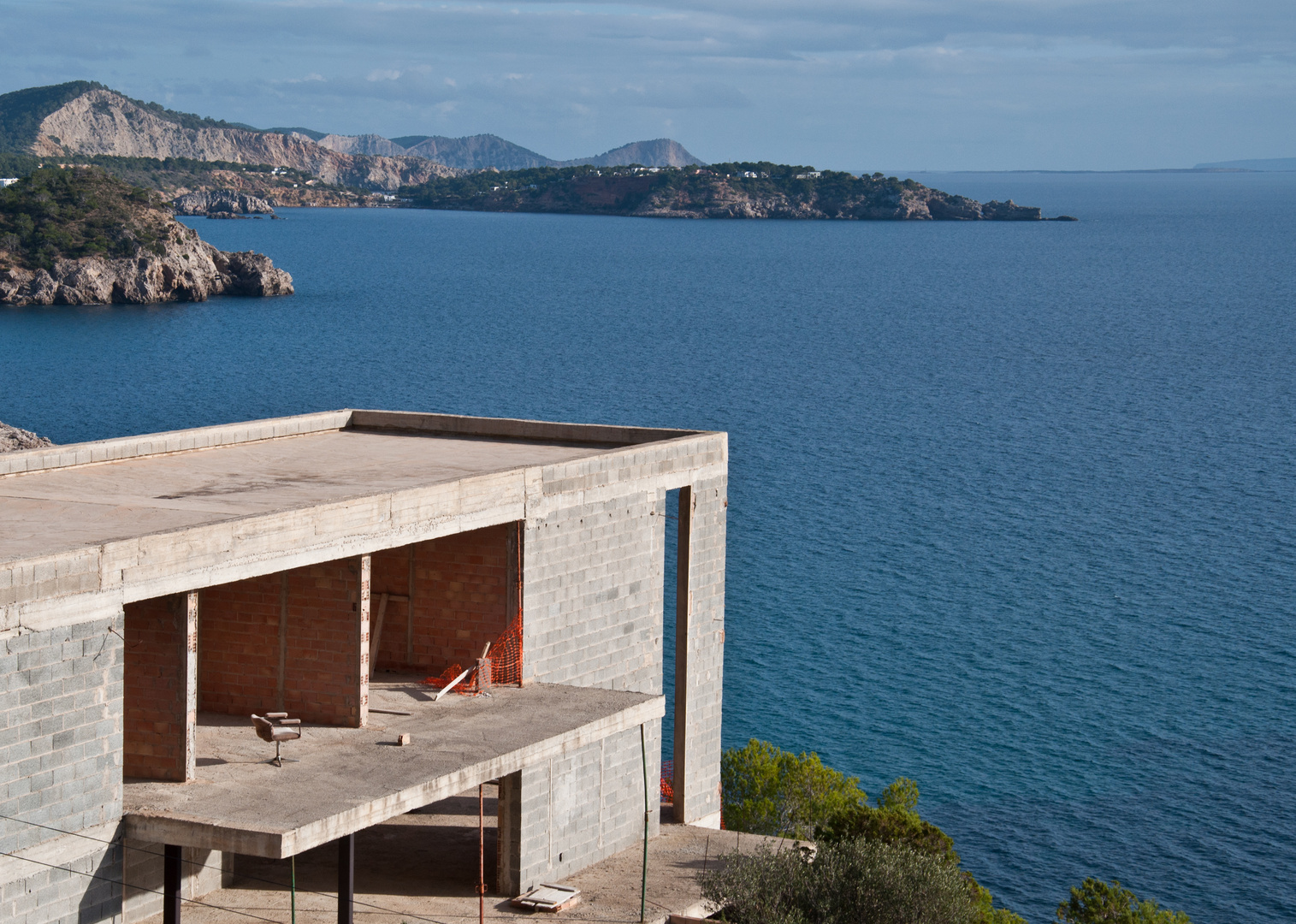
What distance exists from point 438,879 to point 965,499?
202 ft

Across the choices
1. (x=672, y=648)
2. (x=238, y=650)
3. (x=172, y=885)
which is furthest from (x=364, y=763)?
(x=672, y=648)

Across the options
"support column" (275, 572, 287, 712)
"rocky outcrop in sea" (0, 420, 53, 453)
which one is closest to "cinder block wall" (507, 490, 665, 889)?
"support column" (275, 572, 287, 712)

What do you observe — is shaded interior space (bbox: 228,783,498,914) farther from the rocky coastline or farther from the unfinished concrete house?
the rocky coastline

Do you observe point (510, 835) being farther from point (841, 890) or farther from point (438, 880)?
point (841, 890)

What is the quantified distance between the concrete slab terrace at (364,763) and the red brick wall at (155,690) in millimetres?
375

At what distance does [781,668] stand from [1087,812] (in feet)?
46.7

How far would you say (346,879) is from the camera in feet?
70.7

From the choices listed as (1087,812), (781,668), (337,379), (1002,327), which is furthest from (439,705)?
(1002,327)

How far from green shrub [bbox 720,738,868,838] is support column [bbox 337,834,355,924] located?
1780cm

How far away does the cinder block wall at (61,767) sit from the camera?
18.4 meters

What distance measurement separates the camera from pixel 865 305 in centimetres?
17150

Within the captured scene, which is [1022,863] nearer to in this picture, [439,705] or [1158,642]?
[1158,642]

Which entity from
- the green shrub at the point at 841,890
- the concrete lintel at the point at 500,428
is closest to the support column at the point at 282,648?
the green shrub at the point at 841,890

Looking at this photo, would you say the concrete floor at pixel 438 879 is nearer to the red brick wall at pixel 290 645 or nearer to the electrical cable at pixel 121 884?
the electrical cable at pixel 121 884
